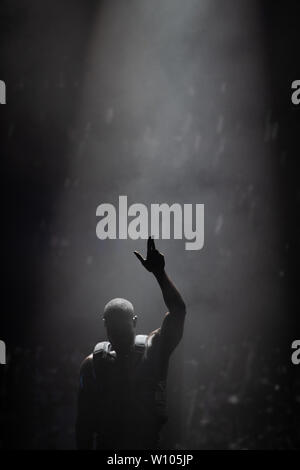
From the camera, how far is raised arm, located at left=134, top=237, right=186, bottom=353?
122 inches

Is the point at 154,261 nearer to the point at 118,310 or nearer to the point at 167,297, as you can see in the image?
the point at 167,297

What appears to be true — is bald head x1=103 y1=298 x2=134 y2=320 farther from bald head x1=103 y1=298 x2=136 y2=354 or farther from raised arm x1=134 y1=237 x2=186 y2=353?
raised arm x1=134 y1=237 x2=186 y2=353

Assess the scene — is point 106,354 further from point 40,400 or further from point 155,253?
point 40,400

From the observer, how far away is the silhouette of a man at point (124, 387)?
134 inches

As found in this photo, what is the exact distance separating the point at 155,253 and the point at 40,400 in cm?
2325

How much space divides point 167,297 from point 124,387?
924 mm

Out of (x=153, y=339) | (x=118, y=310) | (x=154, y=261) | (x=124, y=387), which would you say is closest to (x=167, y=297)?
(x=154, y=261)

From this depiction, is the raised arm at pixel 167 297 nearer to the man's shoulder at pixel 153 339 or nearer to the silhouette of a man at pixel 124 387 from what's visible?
the silhouette of a man at pixel 124 387

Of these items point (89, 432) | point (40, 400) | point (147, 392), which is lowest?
point (40, 400)

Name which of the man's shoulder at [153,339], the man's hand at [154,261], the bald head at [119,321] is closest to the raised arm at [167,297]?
the man's hand at [154,261]

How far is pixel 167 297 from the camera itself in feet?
10.4
